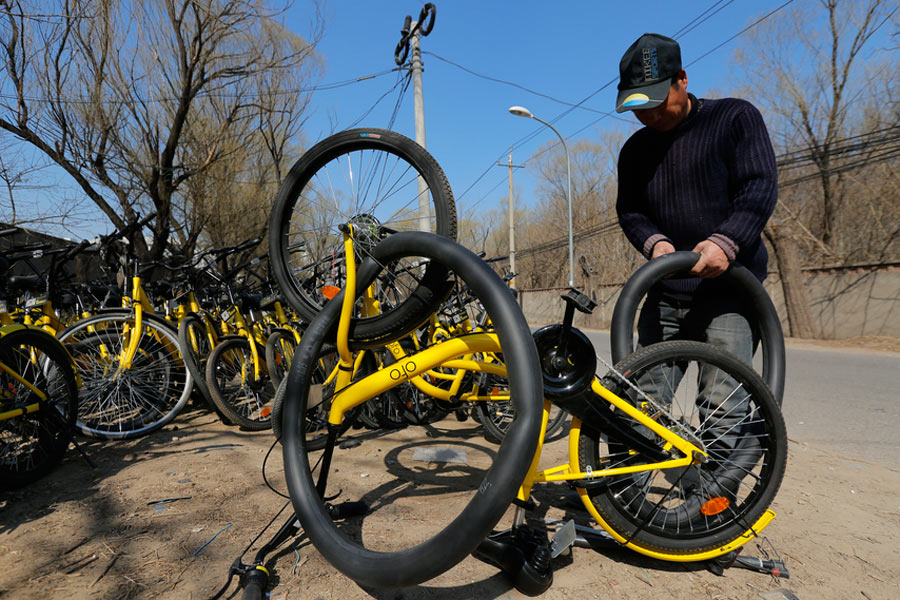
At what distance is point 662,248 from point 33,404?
346cm

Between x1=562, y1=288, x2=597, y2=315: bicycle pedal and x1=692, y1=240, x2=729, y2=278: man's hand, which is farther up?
x1=692, y1=240, x2=729, y2=278: man's hand

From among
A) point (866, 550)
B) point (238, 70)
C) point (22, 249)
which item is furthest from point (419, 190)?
point (238, 70)

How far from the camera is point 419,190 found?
2.66m

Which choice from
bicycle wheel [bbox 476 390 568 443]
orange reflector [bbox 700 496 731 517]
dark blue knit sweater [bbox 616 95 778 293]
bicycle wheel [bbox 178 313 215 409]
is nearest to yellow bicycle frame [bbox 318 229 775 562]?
orange reflector [bbox 700 496 731 517]

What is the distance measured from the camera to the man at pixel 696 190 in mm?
1863

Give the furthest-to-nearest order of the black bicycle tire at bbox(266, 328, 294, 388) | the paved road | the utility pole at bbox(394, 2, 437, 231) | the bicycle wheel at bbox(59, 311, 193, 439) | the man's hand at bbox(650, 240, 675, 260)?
the utility pole at bbox(394, 2, 437, 231) → the black bicycle tire at bbox(266, 328, 294, 388) → the paved road → the bicycle wheel at bbox(59, 311, 193, 439) → the man's hand at bbox(650, 240, 675, 260)

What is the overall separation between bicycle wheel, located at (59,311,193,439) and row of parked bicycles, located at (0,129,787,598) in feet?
0.07

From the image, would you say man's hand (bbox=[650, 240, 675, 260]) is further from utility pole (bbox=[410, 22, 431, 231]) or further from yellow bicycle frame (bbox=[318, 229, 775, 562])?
utility pole (bbox=[410, 22, 431, 231])

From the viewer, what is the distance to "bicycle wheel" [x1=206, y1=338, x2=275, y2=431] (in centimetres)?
355

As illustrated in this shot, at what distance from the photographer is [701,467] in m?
1.70

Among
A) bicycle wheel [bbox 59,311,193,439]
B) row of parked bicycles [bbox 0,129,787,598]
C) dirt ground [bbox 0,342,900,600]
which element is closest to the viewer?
row of parked bicycles [bbox 0,129,787,598]

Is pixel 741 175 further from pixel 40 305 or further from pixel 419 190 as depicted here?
pixel 40 305

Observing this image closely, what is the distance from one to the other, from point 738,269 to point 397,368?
1.44m

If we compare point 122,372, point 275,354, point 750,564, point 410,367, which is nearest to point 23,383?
point 122,372
